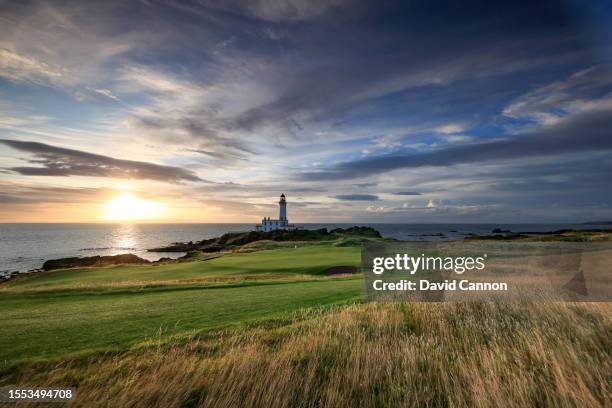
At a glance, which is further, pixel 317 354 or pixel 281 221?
→ pixel 281 221

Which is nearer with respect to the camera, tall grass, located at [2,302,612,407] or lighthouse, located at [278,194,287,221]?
tall grass, located at [2,302,612,407]

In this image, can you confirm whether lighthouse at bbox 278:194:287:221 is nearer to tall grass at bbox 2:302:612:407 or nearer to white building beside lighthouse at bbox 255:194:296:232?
white building beside lighthouse at bbox 255:194:296:232

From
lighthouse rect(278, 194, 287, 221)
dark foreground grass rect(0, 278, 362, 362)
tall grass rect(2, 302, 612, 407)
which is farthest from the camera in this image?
lighthouse rect(278, 194, 287, 221)

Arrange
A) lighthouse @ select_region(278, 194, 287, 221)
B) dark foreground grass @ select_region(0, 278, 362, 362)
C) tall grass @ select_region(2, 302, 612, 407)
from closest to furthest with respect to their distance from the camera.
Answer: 1. tall grass @ select_region(2, 302, 612, 407)
2. dark foreground grass @ select_region(0, 278, 362, 362)
3. lighthouse @ select_region(278, 194, 287, 221)

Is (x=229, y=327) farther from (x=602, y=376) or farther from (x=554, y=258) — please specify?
(x=554, y=258)

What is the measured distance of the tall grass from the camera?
3.88 m

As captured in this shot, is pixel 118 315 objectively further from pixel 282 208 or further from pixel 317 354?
pixel 282 208

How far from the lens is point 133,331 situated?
6.38 meters

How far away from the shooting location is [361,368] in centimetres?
475

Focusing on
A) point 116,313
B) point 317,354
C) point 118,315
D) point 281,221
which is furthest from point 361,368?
point 281,221

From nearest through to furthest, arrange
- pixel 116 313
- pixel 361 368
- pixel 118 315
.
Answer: pixel 361 368 < pixel 118 315 < pixel 116 313

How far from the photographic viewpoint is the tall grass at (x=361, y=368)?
12.7 ft

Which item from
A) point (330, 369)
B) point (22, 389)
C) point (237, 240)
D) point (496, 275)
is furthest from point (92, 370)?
point (237, 240)

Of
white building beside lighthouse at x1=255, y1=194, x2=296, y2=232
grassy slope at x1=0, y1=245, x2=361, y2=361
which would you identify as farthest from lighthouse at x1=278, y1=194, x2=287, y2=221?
grassy slope at x1=0, y1=245, x2=361, y2=361
